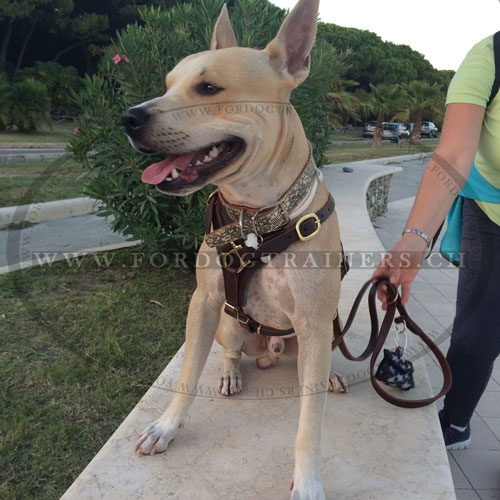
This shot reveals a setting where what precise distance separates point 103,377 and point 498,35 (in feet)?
8.59

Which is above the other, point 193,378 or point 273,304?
point 273,304

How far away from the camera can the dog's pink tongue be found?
Answer: 5.00ft

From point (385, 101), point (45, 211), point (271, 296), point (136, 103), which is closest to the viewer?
point (271, 296)

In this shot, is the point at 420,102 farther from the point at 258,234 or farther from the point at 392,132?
the point at 258,234

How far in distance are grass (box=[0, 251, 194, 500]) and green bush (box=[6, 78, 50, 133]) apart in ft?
51.9

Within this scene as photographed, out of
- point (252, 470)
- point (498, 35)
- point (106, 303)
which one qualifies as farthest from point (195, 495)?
point (106, 303)

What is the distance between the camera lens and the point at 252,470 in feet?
5.67

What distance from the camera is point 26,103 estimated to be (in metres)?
17.9

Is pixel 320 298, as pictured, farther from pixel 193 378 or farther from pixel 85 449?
pixel 85 449

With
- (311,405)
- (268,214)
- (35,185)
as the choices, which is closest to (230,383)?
(311,405)

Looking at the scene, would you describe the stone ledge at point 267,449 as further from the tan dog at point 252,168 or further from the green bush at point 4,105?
the green bush at point 4,105

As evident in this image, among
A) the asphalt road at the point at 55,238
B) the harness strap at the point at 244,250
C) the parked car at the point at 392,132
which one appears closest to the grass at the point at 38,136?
the asphalt road at the point at 55,238

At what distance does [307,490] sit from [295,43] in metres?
1.59

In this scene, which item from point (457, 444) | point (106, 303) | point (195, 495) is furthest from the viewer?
point (106, 303)
